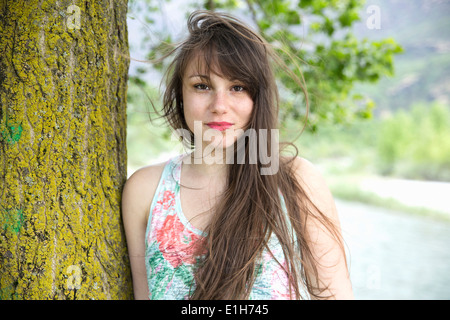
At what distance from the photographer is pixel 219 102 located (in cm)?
149

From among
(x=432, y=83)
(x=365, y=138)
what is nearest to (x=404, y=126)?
(x=365, y=138)

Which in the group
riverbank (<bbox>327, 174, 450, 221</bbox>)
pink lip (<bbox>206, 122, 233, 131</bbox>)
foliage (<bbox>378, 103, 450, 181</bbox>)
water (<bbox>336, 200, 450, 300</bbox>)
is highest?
foliage (<bbox>378, 103, 450, 181</bbox>)

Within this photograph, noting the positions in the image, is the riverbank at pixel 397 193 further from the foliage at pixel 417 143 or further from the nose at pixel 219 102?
the nose at pixel 219 102

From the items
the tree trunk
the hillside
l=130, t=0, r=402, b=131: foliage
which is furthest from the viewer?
the hillside

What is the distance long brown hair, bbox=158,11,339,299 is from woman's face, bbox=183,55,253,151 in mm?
33

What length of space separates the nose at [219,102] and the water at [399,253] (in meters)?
7.11

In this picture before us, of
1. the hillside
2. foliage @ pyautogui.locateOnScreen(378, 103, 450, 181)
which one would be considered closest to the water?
foliage @ pyautogui.locateOnScreen(378, 103, 450, 181)

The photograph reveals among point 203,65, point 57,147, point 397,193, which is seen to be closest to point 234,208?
point 203,65

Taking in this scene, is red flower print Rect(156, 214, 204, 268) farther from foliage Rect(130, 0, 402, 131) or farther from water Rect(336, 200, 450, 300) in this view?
water Rect(336, 200, 450, 300)

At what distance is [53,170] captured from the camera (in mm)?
1277

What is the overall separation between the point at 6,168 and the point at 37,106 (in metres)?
0.21

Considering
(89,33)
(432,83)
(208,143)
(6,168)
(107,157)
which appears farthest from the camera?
(432,83)

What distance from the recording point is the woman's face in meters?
1.52
